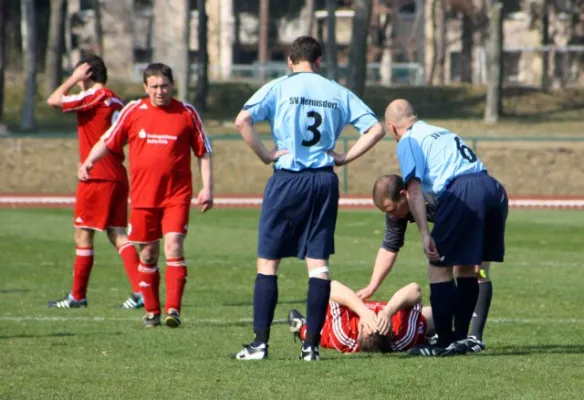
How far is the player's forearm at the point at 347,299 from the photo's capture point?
27.9 feet

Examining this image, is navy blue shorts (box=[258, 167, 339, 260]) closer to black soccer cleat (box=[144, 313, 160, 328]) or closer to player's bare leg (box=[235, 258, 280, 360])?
player's bare leg (box=[235, 258, 280, 360])

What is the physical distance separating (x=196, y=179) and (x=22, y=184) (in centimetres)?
432

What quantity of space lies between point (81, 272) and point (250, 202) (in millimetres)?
16599

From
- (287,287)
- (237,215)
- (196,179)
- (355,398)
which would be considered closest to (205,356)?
(355,398)

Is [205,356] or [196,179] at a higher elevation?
[205,356]

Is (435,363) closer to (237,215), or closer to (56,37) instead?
(237,215)

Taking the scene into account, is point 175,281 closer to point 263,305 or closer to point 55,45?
point 263,305

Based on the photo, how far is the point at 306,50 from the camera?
7.95 metres

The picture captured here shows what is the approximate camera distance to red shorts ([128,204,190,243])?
973 centimetres

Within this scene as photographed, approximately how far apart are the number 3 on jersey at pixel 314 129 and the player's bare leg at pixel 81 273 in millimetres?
4047

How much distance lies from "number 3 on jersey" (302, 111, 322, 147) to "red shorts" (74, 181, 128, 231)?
12.3 ft

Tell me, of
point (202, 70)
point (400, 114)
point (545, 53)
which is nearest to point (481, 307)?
point (400, 114)

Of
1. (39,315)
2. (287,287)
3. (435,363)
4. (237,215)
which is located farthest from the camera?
(237,215)

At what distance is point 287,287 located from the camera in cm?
1324
